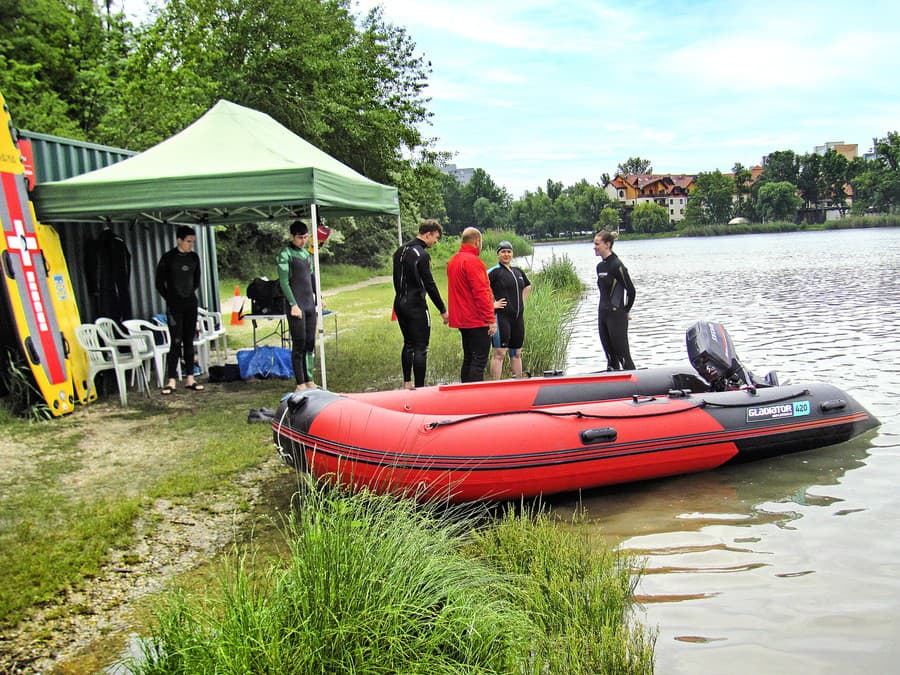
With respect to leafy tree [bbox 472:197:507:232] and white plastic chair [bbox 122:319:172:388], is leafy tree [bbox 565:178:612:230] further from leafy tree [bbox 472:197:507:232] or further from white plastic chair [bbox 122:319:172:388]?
white plastic chair [bbox 122:319:172:388]

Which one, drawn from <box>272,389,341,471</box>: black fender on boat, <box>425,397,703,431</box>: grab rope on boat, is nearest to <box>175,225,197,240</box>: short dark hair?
<box>272,389,341,471</box>: black fender on boat

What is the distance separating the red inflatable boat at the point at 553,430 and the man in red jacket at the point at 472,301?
3.02 feet

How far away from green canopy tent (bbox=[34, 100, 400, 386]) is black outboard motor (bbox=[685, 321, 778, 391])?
3182mm

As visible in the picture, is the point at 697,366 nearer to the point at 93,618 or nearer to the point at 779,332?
Result: the point at 93,618

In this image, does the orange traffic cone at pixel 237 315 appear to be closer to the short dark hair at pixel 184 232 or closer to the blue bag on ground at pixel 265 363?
the blue bag on ground at pixel 265 363

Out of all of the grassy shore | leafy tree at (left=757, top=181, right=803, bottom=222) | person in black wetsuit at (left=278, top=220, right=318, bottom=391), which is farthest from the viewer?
leafy tree at (left=757, top=181, right=803, bottom=222)

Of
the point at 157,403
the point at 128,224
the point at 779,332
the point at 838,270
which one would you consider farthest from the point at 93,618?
the point at 838,270

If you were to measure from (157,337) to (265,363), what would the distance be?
120 centimetres

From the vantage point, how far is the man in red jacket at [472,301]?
647cm

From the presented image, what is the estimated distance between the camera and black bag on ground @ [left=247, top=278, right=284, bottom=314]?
8.28 metres

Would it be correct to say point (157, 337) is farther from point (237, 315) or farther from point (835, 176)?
point (835, 176)

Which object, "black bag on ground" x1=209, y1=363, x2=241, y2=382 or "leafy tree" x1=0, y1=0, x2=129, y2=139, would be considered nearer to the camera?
"black bag on ground" x1=209, y1=363, x2=241, y2=382

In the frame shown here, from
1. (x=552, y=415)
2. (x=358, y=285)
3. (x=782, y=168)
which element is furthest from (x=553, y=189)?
(x=552, y=415)

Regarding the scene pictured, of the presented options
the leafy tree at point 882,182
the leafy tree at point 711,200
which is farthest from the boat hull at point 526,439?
the leafy tree at point 711,200
